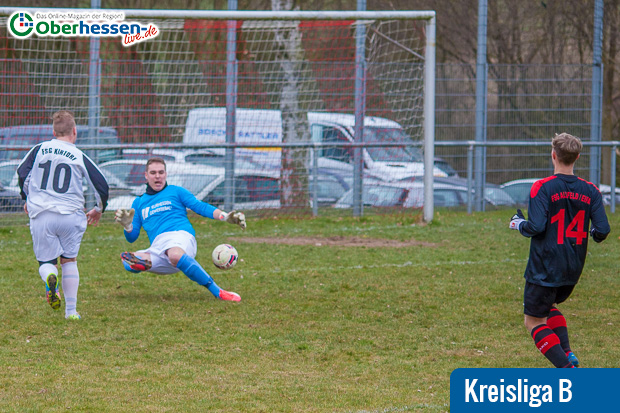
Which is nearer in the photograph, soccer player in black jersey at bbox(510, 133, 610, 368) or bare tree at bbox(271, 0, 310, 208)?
soccer player in black jersey at bbox(510, 133, 610, 368)

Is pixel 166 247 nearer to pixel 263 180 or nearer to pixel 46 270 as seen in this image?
pixel 46 270

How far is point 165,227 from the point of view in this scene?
291 inches

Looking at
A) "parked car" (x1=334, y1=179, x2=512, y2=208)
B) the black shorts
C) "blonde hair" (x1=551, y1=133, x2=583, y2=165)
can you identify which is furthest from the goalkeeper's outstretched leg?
"parked car" (x1=334, y1=179, x2=512, y2=208)

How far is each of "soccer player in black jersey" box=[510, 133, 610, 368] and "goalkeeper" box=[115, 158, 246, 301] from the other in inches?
119

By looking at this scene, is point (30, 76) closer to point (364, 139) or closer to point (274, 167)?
point (274, 167)

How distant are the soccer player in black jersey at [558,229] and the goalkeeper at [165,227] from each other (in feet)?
9.91

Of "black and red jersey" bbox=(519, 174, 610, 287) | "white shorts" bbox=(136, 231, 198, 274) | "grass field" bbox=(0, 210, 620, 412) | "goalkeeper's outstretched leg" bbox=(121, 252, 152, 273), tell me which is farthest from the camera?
"white shorts" bbox=(136, 231, 198, 274)

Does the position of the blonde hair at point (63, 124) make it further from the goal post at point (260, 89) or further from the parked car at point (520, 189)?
the parked car at point (520, 189)

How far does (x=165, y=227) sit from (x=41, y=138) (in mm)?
6114

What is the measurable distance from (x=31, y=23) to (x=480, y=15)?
26.2 feet

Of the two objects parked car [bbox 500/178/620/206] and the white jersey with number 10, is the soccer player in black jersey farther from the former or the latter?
parked car [bbox 500/178/620/206]

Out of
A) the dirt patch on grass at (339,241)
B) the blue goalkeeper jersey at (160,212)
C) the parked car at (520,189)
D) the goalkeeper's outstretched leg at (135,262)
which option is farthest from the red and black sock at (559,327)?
the parked car at (520,189)

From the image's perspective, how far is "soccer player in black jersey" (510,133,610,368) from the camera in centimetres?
493

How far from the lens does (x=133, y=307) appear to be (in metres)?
7.09
